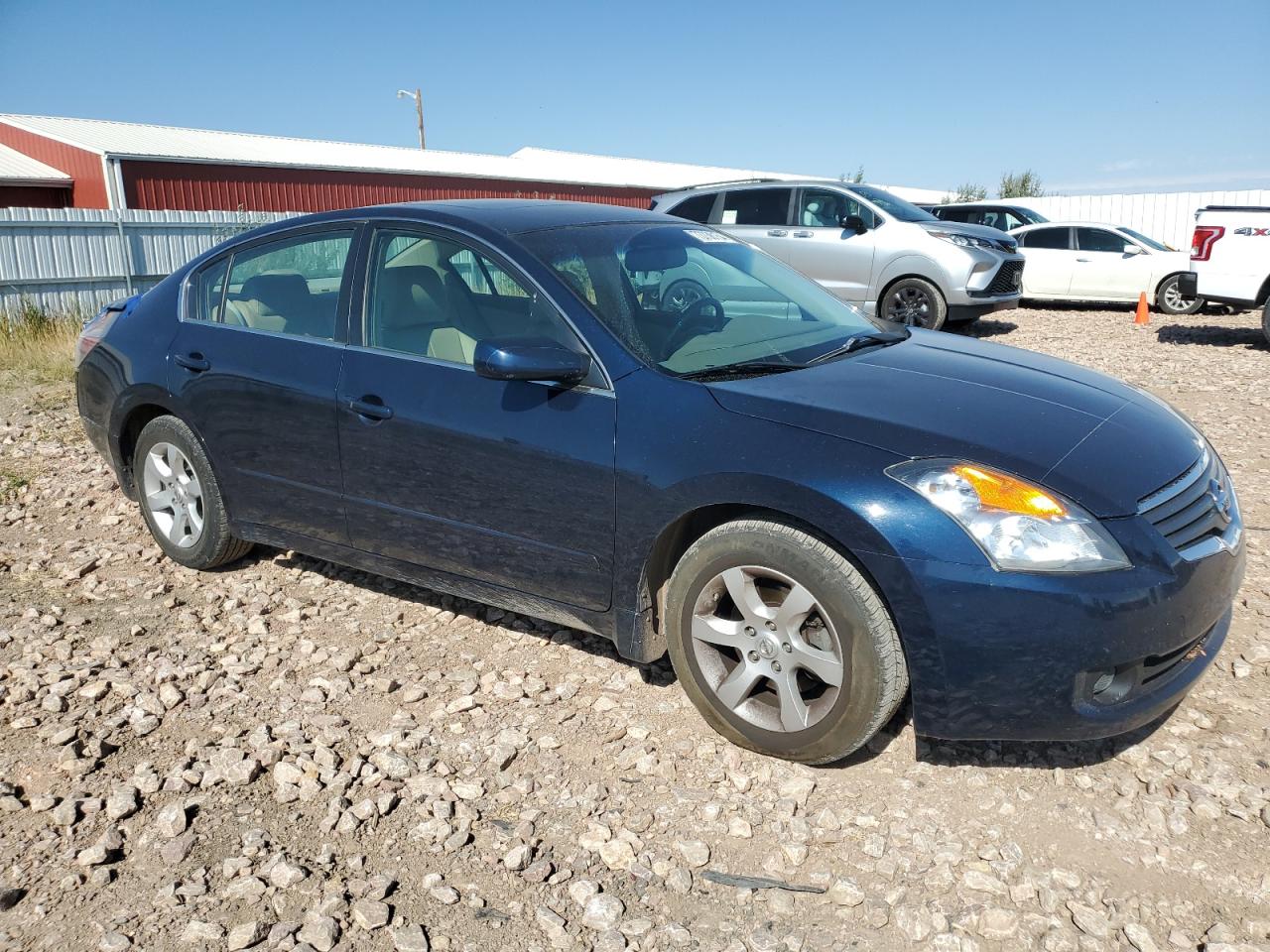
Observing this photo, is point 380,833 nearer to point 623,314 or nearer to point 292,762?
point 292,762

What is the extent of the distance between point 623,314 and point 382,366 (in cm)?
94

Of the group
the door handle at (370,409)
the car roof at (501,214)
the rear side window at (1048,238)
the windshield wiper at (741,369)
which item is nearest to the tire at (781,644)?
the windshield wiper at (741,369)

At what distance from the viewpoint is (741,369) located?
11.1 ft

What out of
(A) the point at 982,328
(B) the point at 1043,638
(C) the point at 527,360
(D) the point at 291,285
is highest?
(D) the point at 291,285

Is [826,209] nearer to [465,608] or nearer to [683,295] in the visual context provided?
[683,295]

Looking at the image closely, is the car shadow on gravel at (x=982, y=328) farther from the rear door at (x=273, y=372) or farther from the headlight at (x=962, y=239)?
the rear door at (x=273, y=372)

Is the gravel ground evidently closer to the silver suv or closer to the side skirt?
the side skirt

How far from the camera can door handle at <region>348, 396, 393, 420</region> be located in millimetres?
3693

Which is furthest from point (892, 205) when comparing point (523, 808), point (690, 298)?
point (523, 808)

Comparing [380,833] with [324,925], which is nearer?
[324,925]

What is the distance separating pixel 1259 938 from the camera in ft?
7.80

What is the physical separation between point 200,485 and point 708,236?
2.48 m

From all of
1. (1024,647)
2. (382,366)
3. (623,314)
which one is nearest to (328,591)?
(382,366)

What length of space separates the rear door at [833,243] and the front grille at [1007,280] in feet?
4.82
